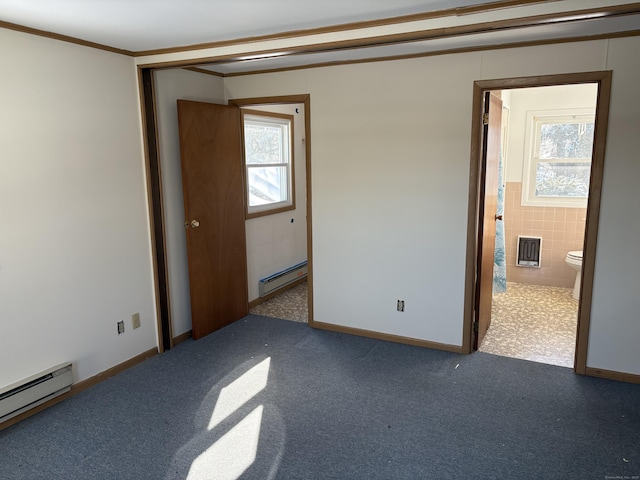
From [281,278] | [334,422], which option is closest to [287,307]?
[281,278]

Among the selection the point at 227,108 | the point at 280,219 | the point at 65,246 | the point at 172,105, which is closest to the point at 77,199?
the point at 65,246

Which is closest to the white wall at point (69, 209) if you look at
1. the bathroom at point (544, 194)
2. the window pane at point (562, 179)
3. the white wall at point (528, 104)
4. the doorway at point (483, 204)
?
the doorway at point (483, 204)

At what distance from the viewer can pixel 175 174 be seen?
3.89 meters

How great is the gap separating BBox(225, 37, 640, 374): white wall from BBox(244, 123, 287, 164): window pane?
64 centimetres

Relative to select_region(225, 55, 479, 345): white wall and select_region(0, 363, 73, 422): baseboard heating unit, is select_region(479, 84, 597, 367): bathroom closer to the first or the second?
select_region(225, 55, 479, 345): white wall

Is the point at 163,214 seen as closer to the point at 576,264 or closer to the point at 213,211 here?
the point at 213,211

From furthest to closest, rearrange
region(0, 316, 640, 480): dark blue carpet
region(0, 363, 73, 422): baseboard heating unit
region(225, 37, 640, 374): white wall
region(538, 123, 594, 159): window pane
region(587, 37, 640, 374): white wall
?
region(538, 123, 594, 159): window pane < region(225, 37, 640, 374): white wall < region(587, 37, 640, 374): white wall < region(0, 363, 73, 422): baseboard heating unit < region(0, 316, 640, 480): dark blue carpet

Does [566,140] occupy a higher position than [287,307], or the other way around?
[566,140]

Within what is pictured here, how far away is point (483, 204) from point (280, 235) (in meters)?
2.42

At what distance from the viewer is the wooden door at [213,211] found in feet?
12.6

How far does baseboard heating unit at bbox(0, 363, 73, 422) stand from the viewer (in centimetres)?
272

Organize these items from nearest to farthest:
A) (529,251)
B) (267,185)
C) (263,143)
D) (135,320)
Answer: (135,320) < (263,143) < (267,185) < (529,251)

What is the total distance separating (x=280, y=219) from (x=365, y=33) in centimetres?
295

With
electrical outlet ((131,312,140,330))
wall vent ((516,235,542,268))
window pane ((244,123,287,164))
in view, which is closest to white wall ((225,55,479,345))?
window pane ((244,123,287,164))
